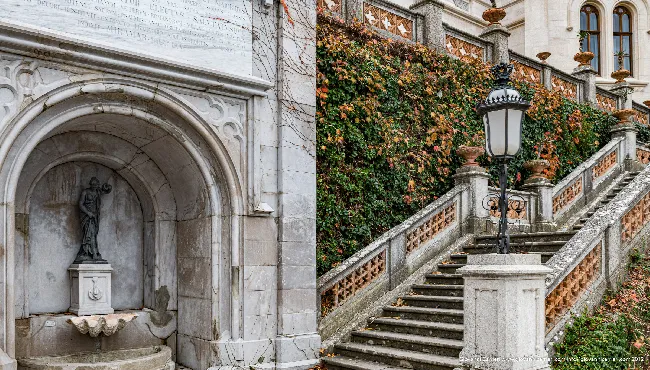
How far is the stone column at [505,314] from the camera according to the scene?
552cm

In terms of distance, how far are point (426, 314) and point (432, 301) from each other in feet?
1.18

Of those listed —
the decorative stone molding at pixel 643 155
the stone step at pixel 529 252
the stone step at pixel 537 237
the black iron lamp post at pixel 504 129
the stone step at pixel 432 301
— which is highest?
the decorative stone molding at pixel 643 155

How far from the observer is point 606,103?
16875 millimetres

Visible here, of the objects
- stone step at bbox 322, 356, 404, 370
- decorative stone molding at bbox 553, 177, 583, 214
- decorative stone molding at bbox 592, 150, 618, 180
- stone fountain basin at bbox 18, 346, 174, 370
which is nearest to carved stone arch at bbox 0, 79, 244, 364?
stone fountain basin at bbox 18, 346, 174, 370

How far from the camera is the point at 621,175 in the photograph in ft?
45.9

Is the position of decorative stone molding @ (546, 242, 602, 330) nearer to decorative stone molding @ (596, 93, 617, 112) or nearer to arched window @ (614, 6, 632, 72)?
decorative stone molding @ (596, 93, 617, 112)

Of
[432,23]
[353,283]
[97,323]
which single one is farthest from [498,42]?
[97,323]

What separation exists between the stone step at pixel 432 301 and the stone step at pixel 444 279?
1.55 ft

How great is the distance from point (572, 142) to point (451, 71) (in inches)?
169

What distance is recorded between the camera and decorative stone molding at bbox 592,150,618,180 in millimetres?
13289

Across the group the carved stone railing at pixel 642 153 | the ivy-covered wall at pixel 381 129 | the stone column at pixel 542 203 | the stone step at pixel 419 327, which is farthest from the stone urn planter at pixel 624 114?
the stone step at pixel 419 327

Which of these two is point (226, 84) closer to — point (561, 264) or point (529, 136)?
point (561, 264)

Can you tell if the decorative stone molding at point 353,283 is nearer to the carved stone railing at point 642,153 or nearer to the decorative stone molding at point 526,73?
the decorative stone molding at point 526,73

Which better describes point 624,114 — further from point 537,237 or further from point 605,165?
point 537,237
